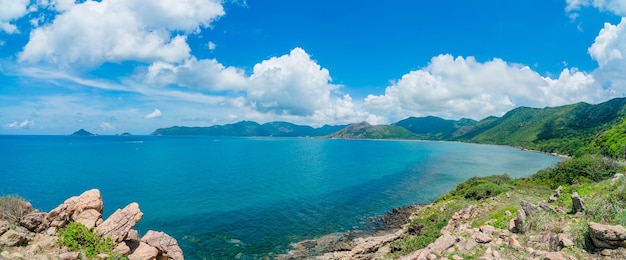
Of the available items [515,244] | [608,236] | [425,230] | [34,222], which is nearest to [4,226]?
[34,222]

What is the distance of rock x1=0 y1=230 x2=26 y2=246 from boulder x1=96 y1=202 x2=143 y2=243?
12.3 ft

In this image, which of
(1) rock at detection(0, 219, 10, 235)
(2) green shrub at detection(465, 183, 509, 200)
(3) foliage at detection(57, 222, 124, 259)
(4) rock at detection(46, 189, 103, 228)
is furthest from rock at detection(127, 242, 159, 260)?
(2) green shrub at detection(465, 183, 509, 200)

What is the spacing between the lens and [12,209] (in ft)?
63.4

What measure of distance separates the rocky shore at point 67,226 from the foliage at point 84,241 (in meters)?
0.17

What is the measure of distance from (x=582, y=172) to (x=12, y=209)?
3132 inches

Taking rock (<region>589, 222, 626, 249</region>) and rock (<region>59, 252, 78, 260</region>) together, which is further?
rock (<region>59, 252, 78, 260</region>)

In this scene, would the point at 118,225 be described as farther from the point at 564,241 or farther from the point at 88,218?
the point at 564,241

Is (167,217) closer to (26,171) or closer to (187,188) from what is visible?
(187,188)

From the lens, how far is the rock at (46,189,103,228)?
771 inches

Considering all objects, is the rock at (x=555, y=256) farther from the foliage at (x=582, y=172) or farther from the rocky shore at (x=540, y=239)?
the foliage at (x=582, y=172)

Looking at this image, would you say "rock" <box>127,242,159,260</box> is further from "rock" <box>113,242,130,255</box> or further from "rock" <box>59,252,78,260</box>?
"rock" <box>59,252,78,260</box>

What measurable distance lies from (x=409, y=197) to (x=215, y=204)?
44.2m

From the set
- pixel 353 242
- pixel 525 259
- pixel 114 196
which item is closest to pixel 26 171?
pixel 114 196

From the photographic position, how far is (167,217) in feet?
163
